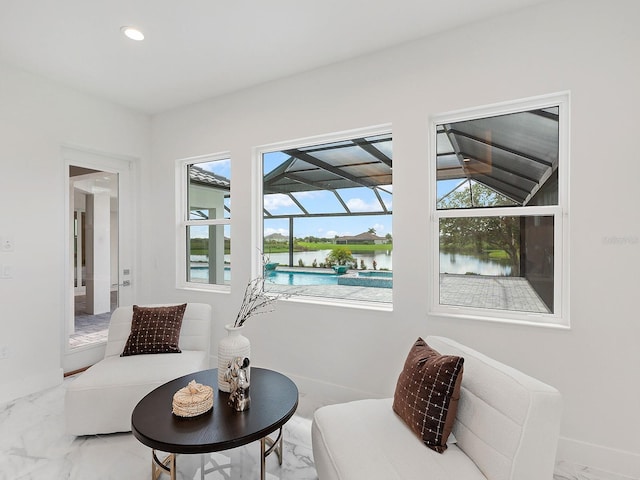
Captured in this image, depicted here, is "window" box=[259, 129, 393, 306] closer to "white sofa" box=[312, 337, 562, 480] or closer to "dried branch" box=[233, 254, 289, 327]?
"dried branch" box=[233, 254, 289, 327]

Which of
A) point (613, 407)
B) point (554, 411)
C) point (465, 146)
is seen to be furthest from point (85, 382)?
point (613, 407)

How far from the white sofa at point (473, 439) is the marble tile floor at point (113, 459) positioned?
1.56ft

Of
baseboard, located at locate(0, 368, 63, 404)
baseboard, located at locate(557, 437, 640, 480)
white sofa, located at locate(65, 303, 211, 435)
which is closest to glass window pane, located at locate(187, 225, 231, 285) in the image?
white sofa, located at locate(65, 303, 211, 435)

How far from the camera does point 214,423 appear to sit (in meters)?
1.68

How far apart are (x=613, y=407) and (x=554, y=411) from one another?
106cm

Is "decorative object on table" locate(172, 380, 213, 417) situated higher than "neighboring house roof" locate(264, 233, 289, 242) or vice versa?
"neighboring house roof" locate(264, 233, 289, 242)

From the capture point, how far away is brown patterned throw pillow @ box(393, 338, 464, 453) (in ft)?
4.98

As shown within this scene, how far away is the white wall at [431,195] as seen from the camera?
1.97 meters

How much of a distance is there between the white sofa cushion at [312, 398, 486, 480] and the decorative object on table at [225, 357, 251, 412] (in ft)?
1.26

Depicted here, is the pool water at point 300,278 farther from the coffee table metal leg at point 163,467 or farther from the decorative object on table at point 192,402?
the coffee table metal leg at point 163,467

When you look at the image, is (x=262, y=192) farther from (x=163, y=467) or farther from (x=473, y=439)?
(x=473, y=439)

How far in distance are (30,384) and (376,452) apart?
10.0 feet

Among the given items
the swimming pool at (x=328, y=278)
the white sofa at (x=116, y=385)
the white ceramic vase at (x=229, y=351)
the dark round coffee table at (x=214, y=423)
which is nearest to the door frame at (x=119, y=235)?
the white sofa at (x=116, y=385)

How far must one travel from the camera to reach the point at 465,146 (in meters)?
2.52
